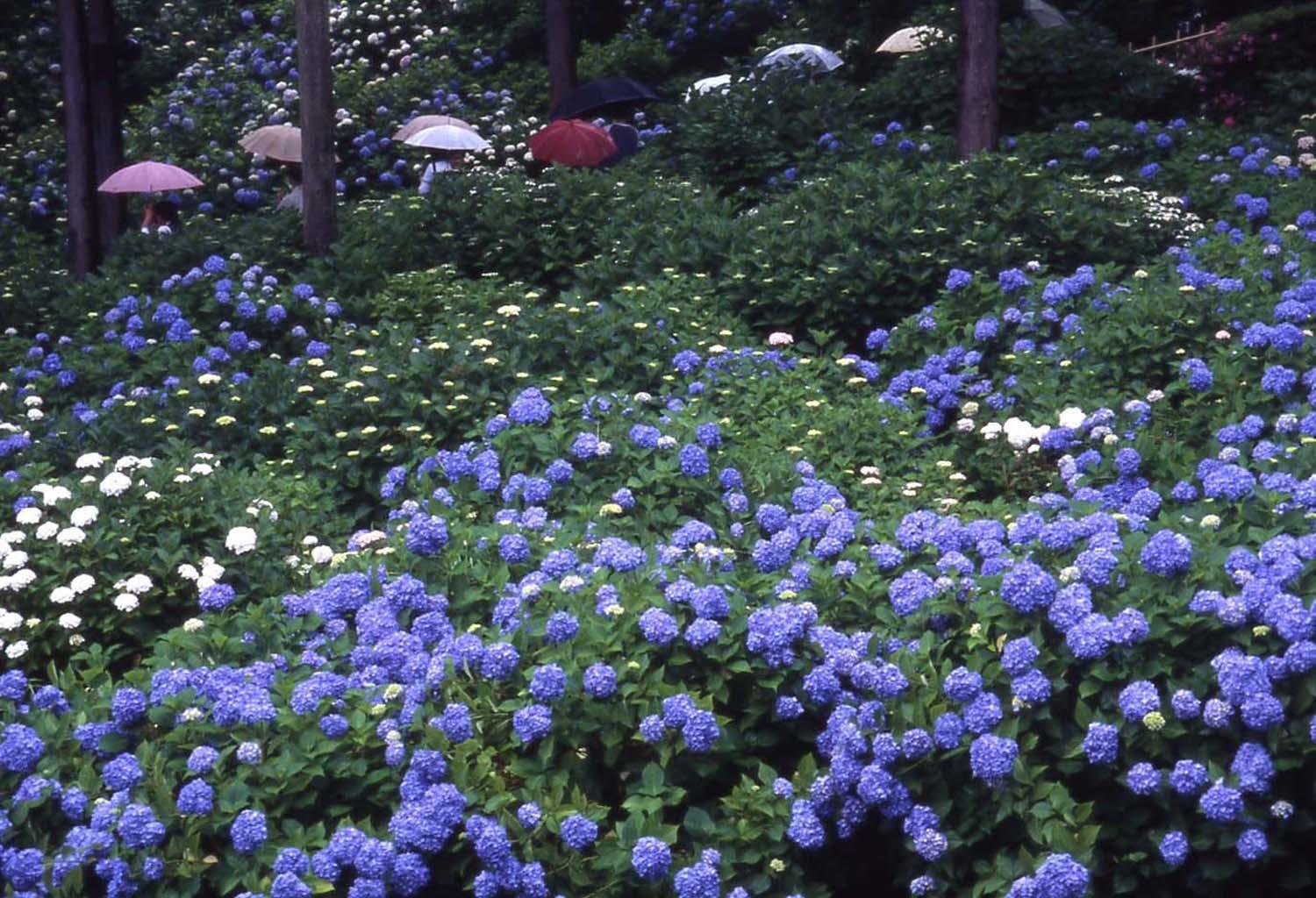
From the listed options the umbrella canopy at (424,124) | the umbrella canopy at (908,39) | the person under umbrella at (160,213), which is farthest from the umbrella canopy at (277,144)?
the umbrella canopy at (908,39)

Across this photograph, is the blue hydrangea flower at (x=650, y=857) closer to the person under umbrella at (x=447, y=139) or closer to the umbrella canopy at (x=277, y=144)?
the person under umbrella at (x=447, y=139)

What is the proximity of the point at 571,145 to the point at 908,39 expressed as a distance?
3.61m

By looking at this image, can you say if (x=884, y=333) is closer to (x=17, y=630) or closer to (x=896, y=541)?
(x=896, y=541)

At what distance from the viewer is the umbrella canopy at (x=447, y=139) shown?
45.7 ft

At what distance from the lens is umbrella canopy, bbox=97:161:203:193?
40.9 feet

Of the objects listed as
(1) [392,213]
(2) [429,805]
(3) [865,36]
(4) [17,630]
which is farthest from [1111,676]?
(3) [865,36]

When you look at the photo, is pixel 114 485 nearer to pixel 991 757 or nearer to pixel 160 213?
pixel 991 757

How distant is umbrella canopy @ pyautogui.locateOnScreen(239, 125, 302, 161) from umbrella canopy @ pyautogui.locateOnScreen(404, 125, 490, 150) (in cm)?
105

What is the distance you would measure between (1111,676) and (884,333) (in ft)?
12.1

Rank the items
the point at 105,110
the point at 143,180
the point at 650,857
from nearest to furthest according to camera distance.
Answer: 1. the point at 650,857
2. the point at 143,180
3. the point at 105,110

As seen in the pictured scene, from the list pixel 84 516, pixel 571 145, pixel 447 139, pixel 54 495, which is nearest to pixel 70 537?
pixel 84 516

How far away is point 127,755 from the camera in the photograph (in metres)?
3.64

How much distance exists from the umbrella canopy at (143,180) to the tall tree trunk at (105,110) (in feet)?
0.46

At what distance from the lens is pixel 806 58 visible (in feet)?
45.4
